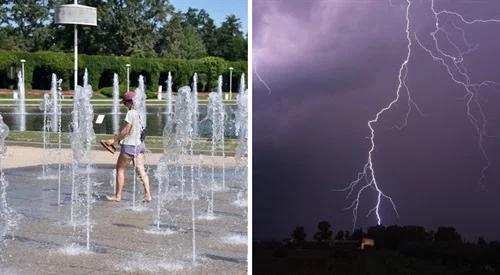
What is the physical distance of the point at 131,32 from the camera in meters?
5.41

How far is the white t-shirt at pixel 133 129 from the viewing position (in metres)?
5.16

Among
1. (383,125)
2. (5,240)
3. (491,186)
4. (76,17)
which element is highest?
(76,17)

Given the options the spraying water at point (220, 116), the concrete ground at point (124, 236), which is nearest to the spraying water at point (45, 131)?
the concrete ground at point (124, 236)

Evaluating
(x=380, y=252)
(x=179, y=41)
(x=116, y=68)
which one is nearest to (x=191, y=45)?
(x=179, y=41)

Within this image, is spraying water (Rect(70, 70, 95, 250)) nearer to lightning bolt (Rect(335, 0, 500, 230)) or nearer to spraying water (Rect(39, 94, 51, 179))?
spraying water (Rect(39, 94, 51, 179))

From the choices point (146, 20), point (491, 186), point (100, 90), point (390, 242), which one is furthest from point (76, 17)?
point (100, 90)

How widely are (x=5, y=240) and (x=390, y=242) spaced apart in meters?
2.39

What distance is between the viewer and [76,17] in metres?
4.43

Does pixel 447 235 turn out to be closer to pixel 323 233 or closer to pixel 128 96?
pixel 323 233

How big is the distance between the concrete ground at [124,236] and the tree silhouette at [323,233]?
1.60ft

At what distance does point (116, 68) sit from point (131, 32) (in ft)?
2.57

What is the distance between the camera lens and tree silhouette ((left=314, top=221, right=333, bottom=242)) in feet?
12.3

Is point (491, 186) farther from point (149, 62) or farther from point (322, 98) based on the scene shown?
point (149, 62)

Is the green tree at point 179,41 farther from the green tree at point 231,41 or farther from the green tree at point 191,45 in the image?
the green tree at point 231,41
